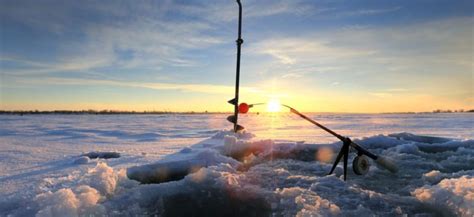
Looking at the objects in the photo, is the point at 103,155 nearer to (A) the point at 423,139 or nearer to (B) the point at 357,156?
(B) the point at 357,156

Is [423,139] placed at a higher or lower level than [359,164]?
higher

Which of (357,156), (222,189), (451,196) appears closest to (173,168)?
(222,189)

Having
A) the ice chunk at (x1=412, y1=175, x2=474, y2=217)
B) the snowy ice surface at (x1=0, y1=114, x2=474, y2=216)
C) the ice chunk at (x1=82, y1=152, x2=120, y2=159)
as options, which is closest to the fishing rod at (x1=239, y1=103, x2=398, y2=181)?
the snowy ice surface at (x1=0, y1=114, x2=474, y2=216)

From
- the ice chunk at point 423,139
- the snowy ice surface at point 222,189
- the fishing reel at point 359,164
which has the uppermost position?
the ice chunk at point 423,139

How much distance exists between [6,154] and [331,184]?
7460 millimetres

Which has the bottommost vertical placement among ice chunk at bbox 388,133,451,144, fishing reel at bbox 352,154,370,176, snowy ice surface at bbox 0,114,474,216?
snowy ice surface at bbox 0,114,474,216

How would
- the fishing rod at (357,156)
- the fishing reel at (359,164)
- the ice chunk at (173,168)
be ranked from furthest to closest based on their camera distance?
1. the ice chunk at (173,168)
2. the fishing reel at (359,164)
3. the fishing rod at (357,156)

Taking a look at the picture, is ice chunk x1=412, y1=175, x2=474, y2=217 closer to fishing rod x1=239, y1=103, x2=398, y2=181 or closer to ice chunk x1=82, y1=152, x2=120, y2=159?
fishing rod x1=239, y1=103, x2=398, y2=181

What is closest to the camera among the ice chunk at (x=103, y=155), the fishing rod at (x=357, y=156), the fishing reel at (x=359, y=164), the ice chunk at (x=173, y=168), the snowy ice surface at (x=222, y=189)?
the snowy ice surface at (x=222, y=189)

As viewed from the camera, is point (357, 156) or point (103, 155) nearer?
point (357, 156)

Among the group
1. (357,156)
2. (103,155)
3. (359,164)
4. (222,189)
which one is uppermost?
(357,156)

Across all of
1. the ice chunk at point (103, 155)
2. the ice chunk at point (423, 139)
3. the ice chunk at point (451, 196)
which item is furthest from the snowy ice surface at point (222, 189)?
the ice chunk at point (423, 139)

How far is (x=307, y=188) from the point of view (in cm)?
602

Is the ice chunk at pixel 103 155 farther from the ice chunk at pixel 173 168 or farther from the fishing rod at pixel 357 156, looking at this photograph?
the fishing rod at pixel 357 156
